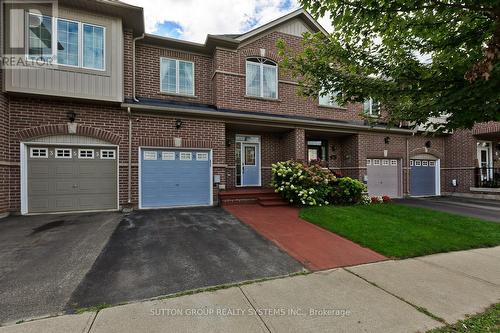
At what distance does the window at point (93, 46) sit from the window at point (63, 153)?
280 centimetres

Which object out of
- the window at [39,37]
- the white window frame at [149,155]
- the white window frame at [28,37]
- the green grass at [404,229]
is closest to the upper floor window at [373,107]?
the green grass at [404,229]

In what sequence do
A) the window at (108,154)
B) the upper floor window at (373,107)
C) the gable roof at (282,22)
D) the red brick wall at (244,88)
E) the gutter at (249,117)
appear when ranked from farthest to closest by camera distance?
the gable roof at (282,22) < the red brick wall at (244,88) < the gutter at (249,117) < the window at (108,154) < the upper floor window at (373,107)

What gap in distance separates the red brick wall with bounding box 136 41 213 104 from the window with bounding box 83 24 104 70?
1.65 metres

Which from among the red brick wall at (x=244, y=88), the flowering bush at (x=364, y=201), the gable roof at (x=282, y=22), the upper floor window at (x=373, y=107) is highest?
the gable roof at (x=282, y=22)

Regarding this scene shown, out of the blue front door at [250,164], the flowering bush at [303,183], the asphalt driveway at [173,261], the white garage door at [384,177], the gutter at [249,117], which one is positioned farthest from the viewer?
the white garage door at [384,177]

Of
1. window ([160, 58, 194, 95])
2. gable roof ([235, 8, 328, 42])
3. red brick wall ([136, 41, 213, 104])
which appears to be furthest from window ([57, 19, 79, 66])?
gable roof ([235, 8, 328, 42])

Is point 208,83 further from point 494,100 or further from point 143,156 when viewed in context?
point 494,100

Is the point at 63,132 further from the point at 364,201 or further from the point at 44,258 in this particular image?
the point at 364,201

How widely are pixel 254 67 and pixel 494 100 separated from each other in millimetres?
8972

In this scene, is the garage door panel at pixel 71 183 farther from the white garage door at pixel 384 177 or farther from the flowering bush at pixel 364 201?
the white garage door at pixel 384 177

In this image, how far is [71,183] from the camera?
768cm

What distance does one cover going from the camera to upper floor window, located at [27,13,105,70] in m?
7.31

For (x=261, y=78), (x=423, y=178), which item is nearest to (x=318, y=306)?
(x=261, y=78)

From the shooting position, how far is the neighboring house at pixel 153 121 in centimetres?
730
